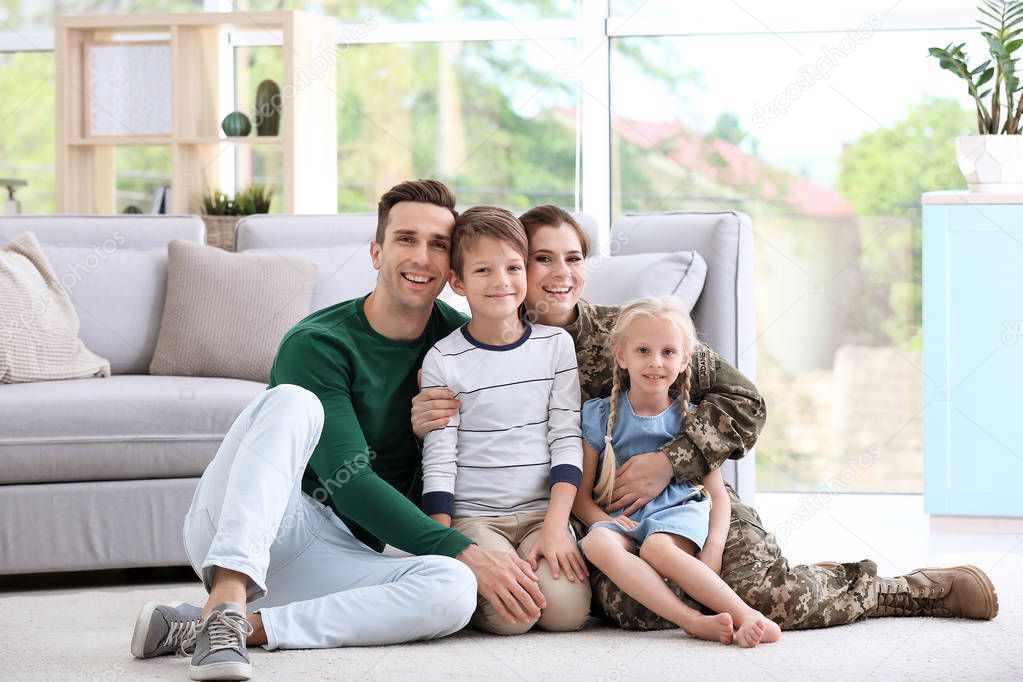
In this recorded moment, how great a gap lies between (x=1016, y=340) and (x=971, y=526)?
0.51 metres

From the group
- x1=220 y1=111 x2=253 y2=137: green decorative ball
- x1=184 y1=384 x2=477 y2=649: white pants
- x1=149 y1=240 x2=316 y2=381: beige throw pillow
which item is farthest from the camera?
x1=220 y1=111 x2=253 y2=137: green decorative ball

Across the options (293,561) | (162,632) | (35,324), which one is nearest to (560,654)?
(293,561)

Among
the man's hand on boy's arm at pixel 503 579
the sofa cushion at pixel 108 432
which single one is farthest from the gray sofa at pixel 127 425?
the man's hand on boy's arm at pixel 503 579

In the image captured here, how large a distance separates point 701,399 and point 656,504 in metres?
0.23

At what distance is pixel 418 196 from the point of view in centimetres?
200

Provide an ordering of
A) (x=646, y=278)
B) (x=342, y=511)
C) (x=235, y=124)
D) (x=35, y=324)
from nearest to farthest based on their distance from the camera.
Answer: (x=342, y=511) → (x=646, y=278) → (x=35, y=324) → (x=235, y=124)

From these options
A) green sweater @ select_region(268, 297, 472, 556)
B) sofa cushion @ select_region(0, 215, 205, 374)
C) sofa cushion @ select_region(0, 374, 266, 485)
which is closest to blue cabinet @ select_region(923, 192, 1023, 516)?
green sweater @ select_region(268, 297, 472, 556)

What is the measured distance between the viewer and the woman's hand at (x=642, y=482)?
198 cm

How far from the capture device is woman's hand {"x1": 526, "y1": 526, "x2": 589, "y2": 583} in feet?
6.17

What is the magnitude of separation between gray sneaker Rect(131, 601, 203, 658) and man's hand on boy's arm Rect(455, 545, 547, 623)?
0.43 metres

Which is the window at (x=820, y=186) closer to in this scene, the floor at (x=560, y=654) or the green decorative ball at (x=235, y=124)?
the green decorative ball at (x=235, y=124)

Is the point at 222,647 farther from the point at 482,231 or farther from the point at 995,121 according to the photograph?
the point at 995,121

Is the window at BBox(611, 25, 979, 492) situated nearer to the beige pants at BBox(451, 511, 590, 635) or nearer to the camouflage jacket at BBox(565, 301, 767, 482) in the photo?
the camouflage jacket at BBox(565, 301, 767, 482)

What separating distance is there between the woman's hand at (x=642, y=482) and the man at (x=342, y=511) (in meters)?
0.24
